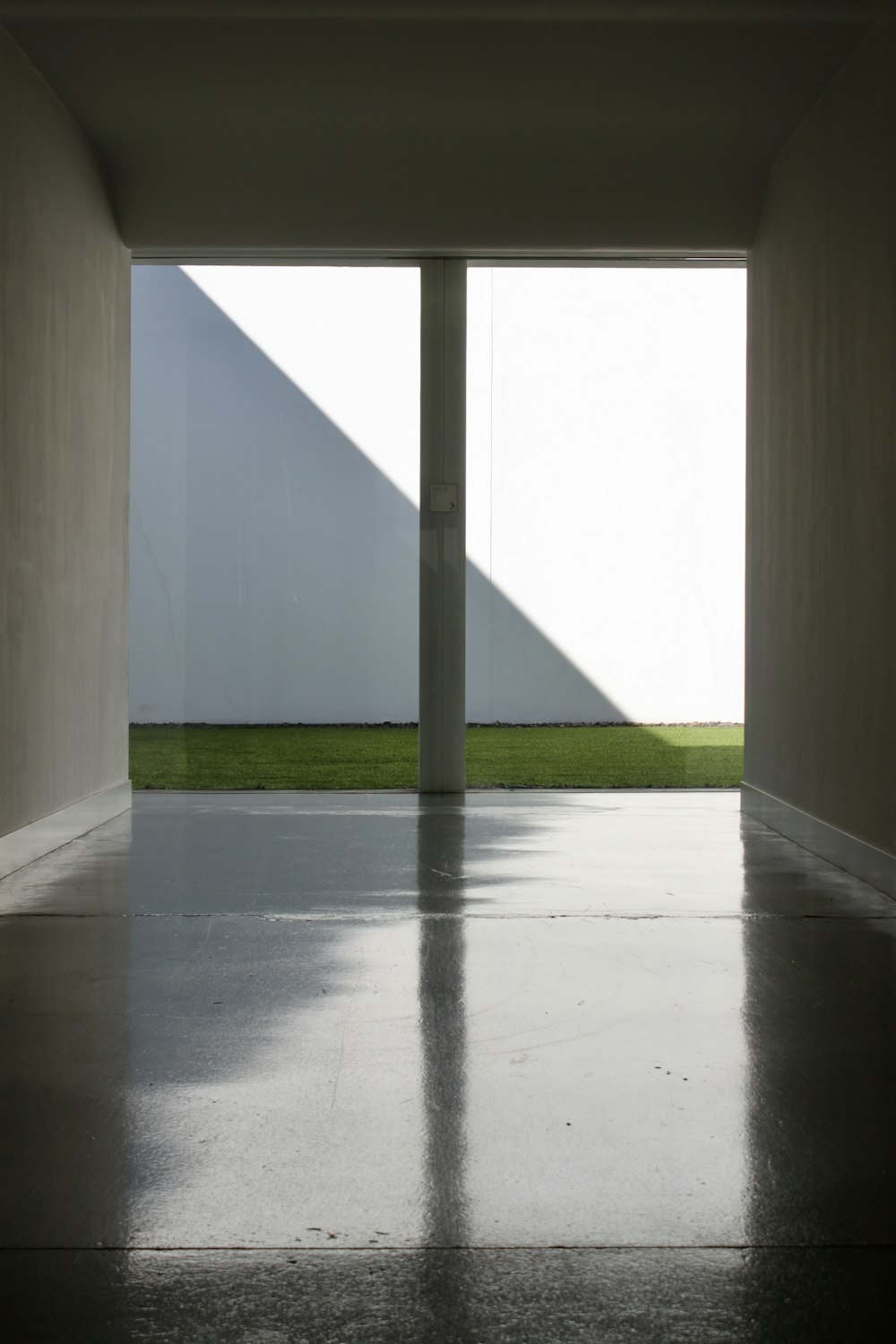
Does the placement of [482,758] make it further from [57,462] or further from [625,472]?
[57,462]

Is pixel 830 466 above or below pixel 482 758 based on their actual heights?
above

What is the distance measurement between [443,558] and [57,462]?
218 cm

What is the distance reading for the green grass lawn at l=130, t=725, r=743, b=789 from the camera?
6332 millimetres

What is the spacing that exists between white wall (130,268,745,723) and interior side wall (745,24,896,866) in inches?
20.3

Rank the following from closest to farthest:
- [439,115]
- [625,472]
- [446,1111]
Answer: [446,1111], [439,115], [625,472]

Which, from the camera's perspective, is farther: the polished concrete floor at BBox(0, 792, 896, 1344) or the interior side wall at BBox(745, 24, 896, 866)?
the interior side wall at BBox(745, 24, 896, 866)

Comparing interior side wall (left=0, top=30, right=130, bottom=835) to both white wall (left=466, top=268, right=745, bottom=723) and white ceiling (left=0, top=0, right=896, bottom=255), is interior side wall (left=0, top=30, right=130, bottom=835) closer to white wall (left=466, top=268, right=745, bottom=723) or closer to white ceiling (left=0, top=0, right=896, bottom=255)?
white ceiling (left=0, top=0, right=896, bottom=255)

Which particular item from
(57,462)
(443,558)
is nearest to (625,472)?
(443,558)

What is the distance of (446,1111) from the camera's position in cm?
200

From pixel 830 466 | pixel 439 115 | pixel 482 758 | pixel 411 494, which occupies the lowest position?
pixel 482 758

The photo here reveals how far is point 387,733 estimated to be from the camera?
6418mm

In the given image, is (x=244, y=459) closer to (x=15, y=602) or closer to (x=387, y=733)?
(x=387, y=733)

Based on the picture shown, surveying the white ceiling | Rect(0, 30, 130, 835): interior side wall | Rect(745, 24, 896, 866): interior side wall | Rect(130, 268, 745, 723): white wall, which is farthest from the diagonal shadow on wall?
Rect(745, 24, 896, 866): interior side wall

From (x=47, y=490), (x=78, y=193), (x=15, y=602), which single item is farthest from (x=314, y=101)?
(x=15, y=602)
